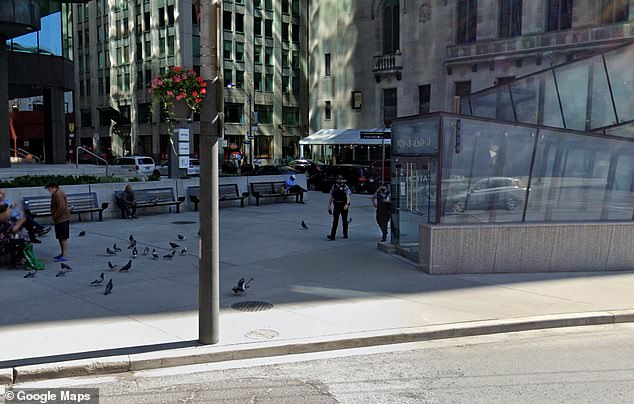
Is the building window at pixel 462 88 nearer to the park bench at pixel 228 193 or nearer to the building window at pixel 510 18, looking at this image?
the building window at pixel 510 18

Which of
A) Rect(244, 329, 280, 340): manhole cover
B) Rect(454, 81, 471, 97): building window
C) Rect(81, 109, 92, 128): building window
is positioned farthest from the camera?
Rect(81, 109, 92, 128): building window

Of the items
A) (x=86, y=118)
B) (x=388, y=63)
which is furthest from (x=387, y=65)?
(x=86, y=118)

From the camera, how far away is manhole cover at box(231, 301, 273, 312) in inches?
327

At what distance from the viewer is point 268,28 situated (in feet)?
235

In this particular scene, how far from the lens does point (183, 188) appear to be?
69.3 feet

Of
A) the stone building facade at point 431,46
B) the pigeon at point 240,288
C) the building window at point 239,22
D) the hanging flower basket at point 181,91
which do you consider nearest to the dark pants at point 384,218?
the hanging flower basket at point 181,91

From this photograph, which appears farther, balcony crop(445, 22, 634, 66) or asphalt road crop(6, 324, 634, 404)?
balcony crop(445, 22, 634, 66)

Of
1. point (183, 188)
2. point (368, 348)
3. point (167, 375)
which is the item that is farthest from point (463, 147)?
point (183, 188)

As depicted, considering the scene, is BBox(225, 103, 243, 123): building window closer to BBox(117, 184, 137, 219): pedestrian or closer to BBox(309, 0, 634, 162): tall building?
BBox(309, 0, 634, 162): tall building

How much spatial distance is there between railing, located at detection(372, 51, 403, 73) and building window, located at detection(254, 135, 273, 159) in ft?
78.2

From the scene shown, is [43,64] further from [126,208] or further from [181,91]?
[181,91]

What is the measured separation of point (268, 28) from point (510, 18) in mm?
35640

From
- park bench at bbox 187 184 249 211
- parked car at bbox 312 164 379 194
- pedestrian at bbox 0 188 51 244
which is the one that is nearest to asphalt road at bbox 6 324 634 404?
pedestrian at bbox 0 188 51 244

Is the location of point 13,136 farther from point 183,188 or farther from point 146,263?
point 146,263
